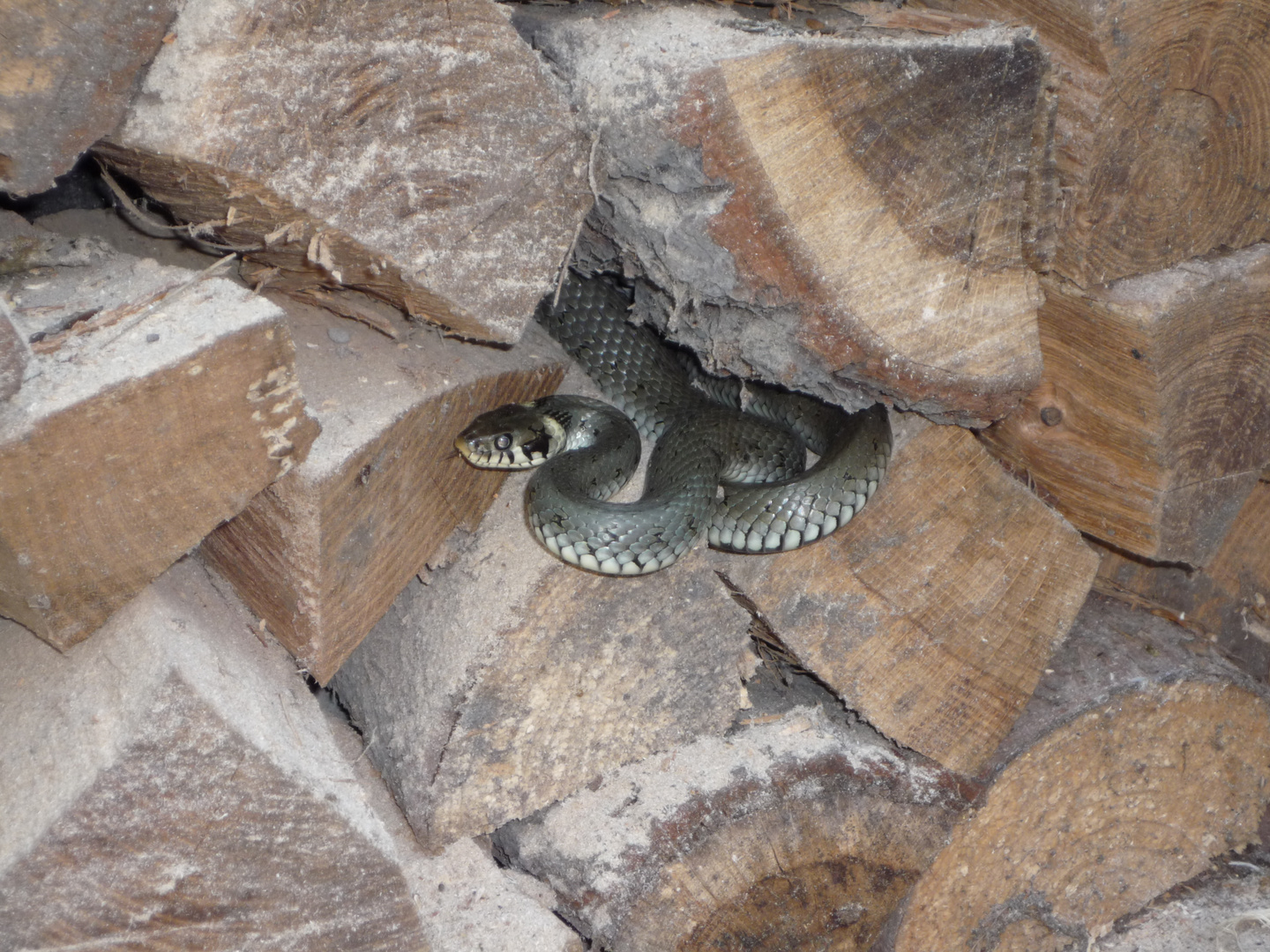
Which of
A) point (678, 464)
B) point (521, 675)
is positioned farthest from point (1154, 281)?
point (521, 675)

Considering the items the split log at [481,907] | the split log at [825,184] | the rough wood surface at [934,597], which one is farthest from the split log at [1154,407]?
the split log at [481,907]

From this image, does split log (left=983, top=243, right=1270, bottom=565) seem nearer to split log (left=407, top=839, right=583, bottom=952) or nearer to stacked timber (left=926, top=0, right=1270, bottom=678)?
stacked timber (left=926, top=0, right=1270, bottom=678)

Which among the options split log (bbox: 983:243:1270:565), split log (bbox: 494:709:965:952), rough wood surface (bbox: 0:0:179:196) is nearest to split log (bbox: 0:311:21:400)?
rough wood surface (bbox: 0:0:179:196)

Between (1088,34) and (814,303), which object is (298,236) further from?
(1088,34)

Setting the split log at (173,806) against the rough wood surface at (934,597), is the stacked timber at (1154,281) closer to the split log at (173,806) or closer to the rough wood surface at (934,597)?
the rough wood surface at (934,597)

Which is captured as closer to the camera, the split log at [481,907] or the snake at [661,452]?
the split log at [481,907]

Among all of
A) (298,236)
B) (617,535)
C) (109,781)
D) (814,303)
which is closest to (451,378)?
(298,236)

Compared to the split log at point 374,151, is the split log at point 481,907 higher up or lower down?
lower down

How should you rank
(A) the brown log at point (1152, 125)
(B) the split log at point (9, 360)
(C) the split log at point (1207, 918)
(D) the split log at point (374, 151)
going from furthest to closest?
(C) the split log at point (1207, 918) < (A) the brown log at point (1152, 125) < (D) the split log at point (374, 151) < (B) the split log at point (9, 360)
